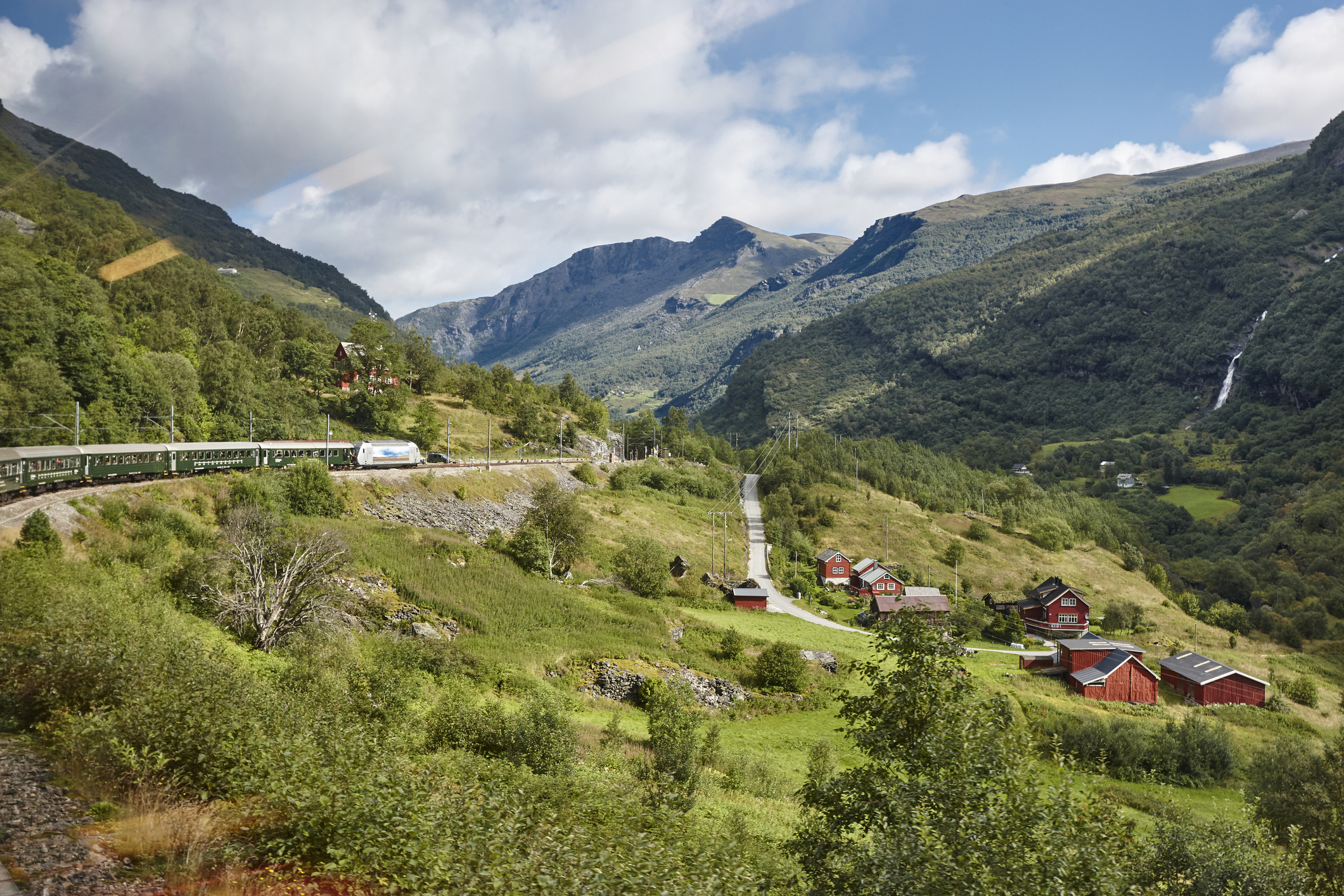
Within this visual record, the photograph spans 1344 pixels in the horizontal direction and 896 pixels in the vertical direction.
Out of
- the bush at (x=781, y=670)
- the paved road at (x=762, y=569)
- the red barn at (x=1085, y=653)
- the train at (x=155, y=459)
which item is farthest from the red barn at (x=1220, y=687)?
the train at (x=155, y=459)

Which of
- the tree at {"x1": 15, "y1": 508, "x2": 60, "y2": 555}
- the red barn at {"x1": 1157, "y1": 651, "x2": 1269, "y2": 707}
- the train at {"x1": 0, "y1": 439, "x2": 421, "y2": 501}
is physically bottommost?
the red barn at {"x1": 1157, "y1": 651, "x2": 1269, "y2": 707}

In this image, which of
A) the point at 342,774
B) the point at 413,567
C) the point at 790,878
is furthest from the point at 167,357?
the point at 790,878

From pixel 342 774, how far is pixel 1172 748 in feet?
164

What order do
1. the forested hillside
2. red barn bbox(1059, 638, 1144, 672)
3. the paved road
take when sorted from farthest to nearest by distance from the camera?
the paved road < red barn bbox(1059, 638, 1144, 672) < the forested hillside

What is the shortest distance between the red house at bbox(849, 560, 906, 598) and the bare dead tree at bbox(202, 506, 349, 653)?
63410 millimetres

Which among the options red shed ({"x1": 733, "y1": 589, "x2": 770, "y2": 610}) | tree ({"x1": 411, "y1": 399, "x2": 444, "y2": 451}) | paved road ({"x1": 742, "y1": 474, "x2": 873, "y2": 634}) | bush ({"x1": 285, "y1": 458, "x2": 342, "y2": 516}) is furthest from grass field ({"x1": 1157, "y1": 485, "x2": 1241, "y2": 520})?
bush ({"x1": 285, "y1": 458, "x2": 342, "y2": 516})

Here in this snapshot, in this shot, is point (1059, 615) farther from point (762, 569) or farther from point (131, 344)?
point (131, 344)

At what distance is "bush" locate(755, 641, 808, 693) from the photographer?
43.5 m

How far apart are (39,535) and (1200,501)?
18994cm

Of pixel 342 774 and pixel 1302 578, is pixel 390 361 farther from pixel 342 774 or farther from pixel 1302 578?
Result: pixel 1302 578

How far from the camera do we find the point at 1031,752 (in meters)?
13.9

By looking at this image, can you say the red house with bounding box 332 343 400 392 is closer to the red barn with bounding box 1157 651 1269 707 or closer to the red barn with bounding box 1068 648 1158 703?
the red barn with bounding box 1068 648 1158 703

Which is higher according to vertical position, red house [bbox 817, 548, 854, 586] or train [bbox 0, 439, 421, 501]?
train [bbox 0, 439, 421, 501]

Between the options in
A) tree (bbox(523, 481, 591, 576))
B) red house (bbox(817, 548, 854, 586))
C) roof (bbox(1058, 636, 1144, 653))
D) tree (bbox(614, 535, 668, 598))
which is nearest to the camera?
tree (bbox(523, 481, 591, 576))
